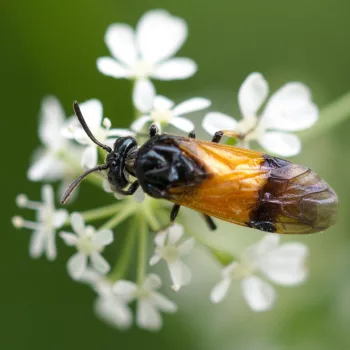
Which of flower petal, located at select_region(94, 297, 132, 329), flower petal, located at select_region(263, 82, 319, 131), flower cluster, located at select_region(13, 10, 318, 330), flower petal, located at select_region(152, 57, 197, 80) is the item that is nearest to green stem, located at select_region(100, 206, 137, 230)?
flower cluster, located at select_region(13, 10, 318, 330)

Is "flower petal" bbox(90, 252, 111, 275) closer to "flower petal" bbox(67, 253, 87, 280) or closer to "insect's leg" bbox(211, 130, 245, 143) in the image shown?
"flower petal" bbox(67, 253, 87, 280)

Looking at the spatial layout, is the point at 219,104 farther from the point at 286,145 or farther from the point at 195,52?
the point at 286,145

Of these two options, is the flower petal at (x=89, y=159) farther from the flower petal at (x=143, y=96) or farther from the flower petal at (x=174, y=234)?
the flower petal at (x=174, y=234)

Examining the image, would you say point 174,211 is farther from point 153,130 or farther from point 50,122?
point 50,122

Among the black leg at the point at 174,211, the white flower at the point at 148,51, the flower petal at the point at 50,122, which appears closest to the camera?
the black leg at the point at 174,211

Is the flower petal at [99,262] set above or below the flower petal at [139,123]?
below

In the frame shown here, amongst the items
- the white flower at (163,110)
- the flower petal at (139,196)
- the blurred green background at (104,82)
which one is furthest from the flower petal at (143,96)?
the blurred green background at (104,82)

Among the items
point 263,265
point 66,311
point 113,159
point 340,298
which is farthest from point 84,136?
point 66,311
